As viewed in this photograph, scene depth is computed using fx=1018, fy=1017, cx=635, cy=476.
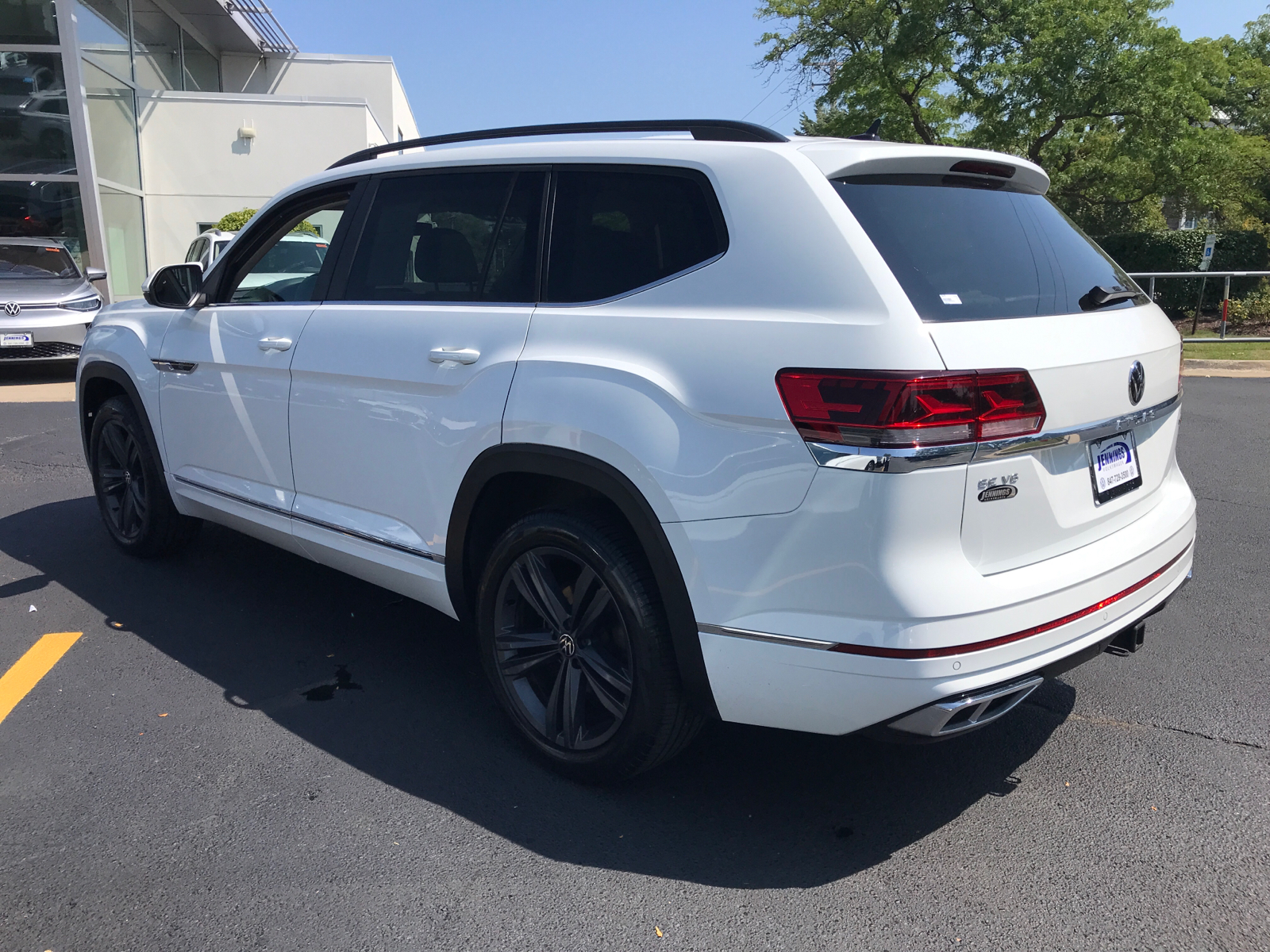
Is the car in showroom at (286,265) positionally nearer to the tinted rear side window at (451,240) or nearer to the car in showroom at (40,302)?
the tinted rear side window at (451,240)

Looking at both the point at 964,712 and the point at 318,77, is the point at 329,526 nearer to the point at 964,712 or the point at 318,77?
the point at 964,712

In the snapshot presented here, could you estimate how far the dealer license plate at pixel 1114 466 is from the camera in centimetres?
262

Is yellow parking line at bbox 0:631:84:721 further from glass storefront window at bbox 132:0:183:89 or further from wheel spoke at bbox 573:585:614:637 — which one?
glass storefront window at bbox 132:0:183:89

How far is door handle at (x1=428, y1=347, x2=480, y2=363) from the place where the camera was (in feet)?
10.1

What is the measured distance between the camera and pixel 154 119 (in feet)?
72.2

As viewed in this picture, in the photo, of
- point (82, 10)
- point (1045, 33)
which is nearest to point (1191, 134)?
point (1045, 33)

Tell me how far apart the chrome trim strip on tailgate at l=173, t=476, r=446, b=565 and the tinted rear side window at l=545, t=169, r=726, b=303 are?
95 centimetres

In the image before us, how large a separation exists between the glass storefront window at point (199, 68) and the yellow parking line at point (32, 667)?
24295mm

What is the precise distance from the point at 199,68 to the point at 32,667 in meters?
26.5

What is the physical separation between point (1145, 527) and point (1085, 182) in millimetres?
26857

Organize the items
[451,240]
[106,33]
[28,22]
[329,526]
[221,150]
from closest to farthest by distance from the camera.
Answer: [451,240]
[329,526]
[28,22]
[106,33]
[221,150]

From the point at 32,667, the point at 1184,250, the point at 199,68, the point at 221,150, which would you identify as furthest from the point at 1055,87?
the point at 32,667

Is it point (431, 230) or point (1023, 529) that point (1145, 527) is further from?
point (431, 230)

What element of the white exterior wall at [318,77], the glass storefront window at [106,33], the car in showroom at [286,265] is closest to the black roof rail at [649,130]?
the car in showroom at [286,265]
